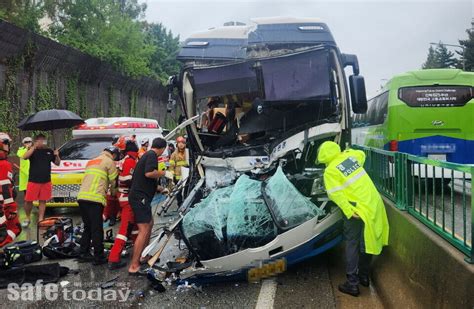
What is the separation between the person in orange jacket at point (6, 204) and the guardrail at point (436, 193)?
5612 mm

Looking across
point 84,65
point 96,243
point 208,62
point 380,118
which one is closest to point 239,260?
point 96,243

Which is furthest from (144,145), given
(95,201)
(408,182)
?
(408,182)

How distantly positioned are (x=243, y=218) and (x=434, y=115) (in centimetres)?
676

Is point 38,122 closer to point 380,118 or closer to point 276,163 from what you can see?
point 276,163

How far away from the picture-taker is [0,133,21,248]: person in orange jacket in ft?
21.5

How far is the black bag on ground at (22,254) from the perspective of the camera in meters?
5.43

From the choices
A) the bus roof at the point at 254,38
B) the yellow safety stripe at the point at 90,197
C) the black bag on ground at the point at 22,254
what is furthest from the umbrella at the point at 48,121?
the bus roof at the point at 254,38

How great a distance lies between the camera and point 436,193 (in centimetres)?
383

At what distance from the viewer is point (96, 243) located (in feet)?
19.0

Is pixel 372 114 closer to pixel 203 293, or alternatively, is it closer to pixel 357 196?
pixel 357 196

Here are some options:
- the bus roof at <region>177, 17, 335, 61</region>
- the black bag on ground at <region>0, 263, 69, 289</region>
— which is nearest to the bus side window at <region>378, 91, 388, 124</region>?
the bus roof at <region>177, 17, 335, 61</region>

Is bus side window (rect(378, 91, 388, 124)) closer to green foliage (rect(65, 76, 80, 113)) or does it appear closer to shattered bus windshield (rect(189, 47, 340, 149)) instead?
shattered bus windshield (rect(189, 47, 340, 149))

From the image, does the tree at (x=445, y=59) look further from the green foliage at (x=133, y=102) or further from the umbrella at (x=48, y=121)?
the umbrella at (x=48, y=121)

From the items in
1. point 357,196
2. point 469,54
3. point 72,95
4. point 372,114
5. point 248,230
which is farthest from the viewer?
point 469,54
